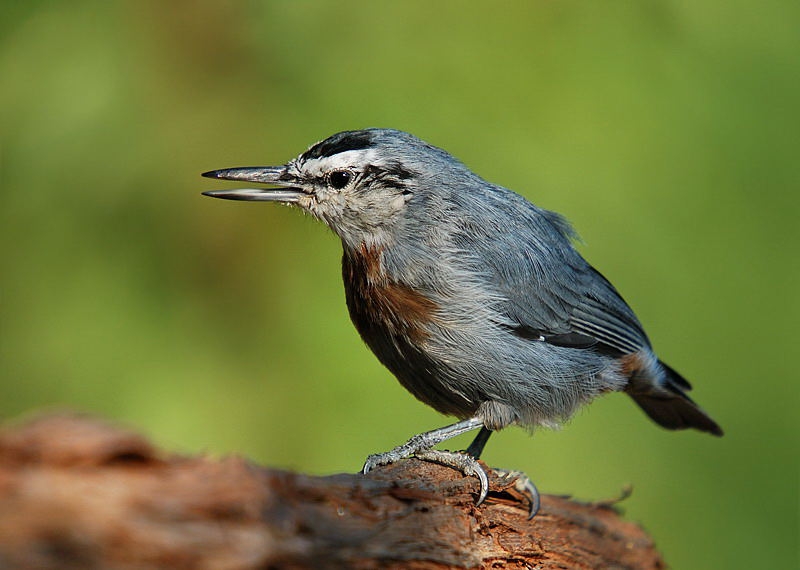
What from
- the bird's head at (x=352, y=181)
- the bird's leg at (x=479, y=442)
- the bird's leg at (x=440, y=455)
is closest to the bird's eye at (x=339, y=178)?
the bird's head at (x=352, y=181)

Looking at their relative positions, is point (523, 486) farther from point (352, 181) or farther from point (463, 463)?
point (352, 181)

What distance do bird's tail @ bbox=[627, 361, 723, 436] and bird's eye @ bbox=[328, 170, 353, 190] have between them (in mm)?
1536

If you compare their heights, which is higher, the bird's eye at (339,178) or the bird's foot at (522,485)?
the bird's eye at (339,178)

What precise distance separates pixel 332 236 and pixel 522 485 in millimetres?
1492

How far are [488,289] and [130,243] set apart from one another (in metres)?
1.56

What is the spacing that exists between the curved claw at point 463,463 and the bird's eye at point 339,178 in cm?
108

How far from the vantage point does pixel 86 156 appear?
3.86 m

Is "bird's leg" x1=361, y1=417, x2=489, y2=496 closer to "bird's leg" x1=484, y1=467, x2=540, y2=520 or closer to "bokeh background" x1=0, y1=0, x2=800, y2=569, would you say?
"bird's leg" x1=484, y1=467, x2=540, y2=520

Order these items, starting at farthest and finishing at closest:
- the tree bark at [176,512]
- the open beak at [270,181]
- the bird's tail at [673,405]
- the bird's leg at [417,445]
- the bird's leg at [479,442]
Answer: the bird's tail at [673,405]
the bird's leg at [479,442]
the open beak at [270,181]
the bird's leg at [417,445]
the tree bark at [176,512]

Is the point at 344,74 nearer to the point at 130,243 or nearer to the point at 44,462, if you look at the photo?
the point at 130,243

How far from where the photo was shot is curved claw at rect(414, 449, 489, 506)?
2.63m

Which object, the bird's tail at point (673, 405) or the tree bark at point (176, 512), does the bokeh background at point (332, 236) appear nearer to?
the bird's tail at point (673, 405)

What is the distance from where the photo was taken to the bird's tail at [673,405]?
3.81 m

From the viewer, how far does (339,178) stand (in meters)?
3.42
